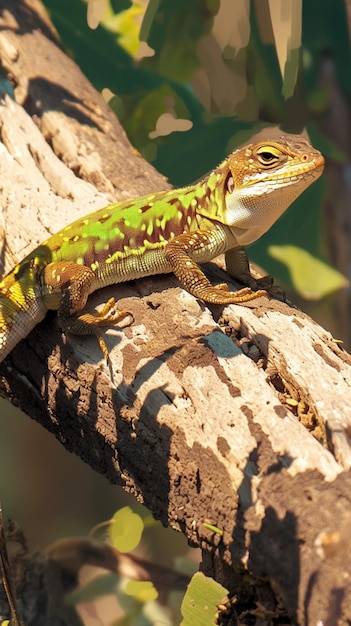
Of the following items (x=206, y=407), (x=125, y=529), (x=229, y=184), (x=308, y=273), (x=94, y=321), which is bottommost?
(x=125, y=529)

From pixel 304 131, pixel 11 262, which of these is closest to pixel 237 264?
pixel 11 262

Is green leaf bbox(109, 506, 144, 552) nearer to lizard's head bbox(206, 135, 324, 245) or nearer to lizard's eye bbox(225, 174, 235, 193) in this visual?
lizard's head bbox(206, 135, 324, 245)

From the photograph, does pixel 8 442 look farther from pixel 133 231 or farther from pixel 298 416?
pixel 298 416

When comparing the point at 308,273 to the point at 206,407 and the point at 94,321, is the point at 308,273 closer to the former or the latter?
the point at 94,321

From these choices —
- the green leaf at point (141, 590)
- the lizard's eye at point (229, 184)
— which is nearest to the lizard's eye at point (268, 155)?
the lizard's eye at point (229, 184)

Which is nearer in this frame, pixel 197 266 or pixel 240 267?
pixel 197 266

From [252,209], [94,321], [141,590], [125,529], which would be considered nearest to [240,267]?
[252,209]
